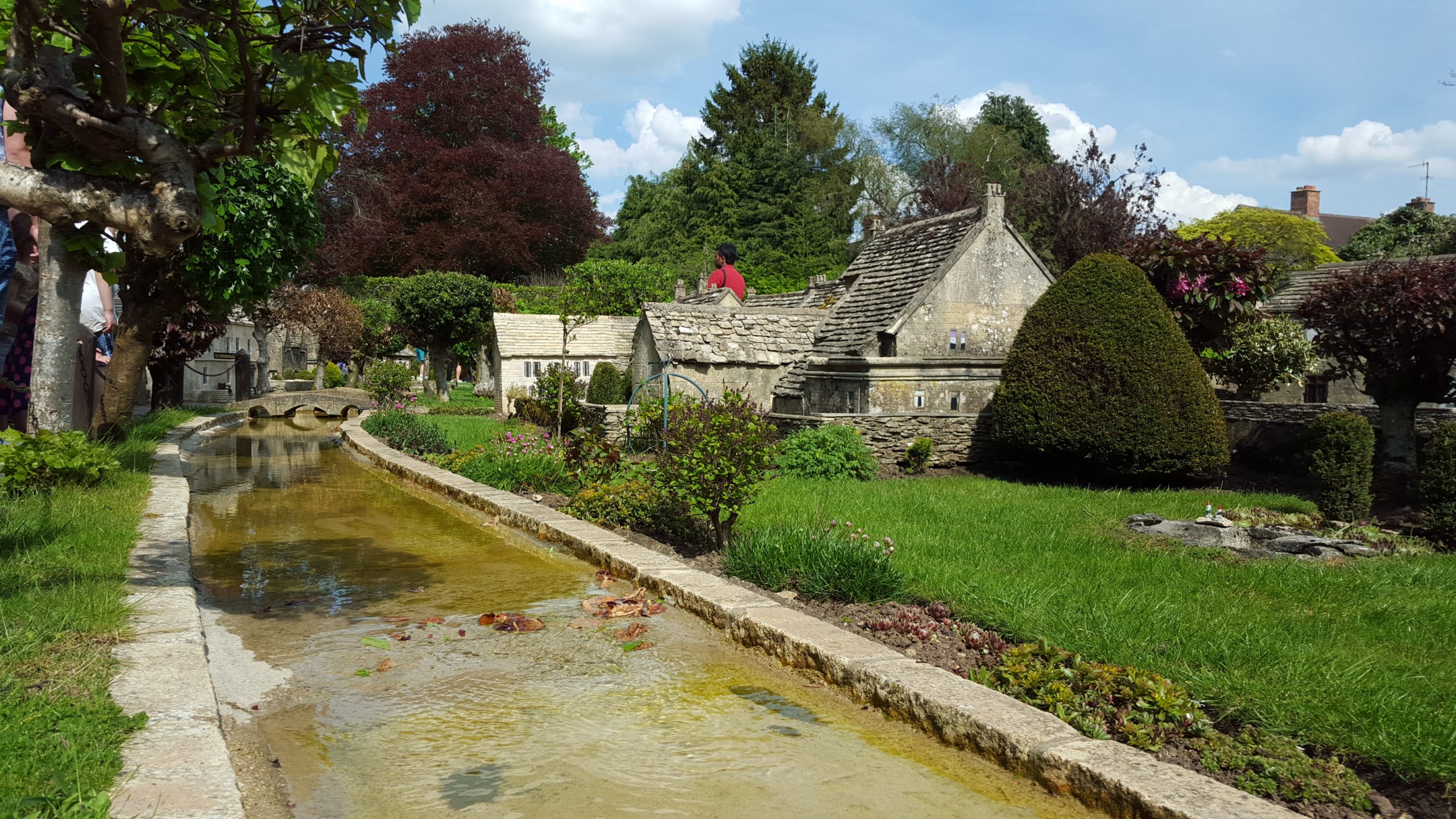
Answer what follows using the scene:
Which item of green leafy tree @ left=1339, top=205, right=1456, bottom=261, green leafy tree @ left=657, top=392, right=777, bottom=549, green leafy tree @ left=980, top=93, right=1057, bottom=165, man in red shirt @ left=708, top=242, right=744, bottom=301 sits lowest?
green leafy tree @ left=657, top=392, right=777, bottom=549

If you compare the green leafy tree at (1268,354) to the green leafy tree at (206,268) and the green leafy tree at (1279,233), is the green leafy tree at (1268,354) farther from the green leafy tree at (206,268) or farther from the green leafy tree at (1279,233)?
the green leafy tree at (1279,233)

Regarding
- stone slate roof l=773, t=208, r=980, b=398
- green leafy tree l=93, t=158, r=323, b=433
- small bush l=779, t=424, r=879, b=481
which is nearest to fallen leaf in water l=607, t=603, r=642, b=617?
small bush l=779, t=424, r=879, b=481

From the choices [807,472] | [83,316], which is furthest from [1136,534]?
[83,316]

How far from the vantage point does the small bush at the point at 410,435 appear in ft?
57.7

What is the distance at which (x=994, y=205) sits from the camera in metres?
16.9

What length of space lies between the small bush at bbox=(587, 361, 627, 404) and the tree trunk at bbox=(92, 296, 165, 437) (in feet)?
35.0

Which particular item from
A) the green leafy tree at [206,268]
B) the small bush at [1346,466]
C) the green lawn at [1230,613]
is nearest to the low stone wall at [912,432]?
the green lawn at [1230,613]

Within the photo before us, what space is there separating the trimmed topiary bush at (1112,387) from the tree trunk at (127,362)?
44.1 ft

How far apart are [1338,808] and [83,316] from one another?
16.6 m

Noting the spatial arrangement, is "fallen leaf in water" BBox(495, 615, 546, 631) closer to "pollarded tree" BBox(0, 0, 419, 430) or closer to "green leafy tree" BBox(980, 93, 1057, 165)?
"pollarded tree" BBox(0, 0, 419, 430)

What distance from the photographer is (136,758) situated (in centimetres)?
354

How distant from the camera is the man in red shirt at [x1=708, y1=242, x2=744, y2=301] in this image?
26.8m

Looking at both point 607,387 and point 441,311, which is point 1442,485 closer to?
point 607,387

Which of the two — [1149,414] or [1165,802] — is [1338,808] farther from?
[1149,414]
